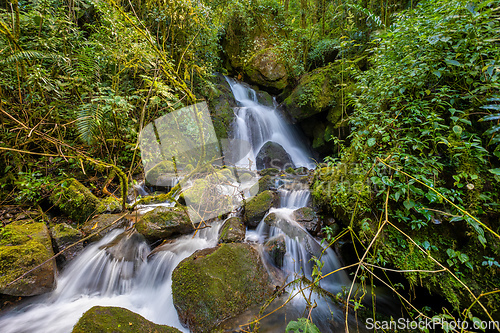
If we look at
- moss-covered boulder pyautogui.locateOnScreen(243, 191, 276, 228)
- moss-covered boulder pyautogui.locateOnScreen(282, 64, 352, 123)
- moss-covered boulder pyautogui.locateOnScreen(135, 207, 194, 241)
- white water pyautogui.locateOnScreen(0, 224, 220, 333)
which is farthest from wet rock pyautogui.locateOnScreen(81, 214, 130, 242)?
moss-covered boulder pyautogui.locateOnScreen(282, 64, 352, 123)

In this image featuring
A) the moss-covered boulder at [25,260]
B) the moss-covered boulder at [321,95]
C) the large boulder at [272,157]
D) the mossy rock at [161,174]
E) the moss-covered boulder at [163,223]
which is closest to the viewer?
the moss-covered boulder at [25,260]

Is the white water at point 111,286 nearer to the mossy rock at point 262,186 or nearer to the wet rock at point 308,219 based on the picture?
the wet rock at point 308,219

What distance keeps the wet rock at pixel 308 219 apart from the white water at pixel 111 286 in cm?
186

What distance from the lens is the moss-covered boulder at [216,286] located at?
2324 mm

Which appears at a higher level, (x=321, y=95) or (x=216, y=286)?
(x=321, y=95)

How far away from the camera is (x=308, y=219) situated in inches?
158

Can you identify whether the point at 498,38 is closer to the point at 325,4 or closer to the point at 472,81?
the point at 472,81

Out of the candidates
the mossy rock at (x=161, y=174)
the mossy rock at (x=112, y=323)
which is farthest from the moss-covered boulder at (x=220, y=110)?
the mossy rock at (x=112, y=323)

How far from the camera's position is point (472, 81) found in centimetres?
203

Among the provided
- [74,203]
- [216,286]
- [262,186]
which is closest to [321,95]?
[262,186]

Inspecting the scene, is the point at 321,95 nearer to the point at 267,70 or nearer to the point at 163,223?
the point at 267,70

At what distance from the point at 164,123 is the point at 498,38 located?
6.44 m

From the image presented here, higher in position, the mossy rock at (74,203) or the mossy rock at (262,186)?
the mossy rock at (74,203)

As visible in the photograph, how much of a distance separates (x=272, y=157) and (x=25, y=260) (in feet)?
23.6
